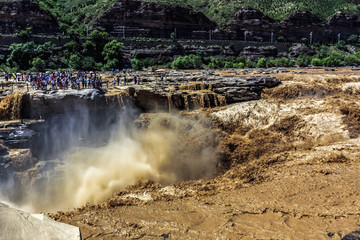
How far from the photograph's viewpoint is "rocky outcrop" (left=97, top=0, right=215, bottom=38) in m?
63.3

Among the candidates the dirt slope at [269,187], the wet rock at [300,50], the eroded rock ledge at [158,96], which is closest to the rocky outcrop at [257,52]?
the wet rock at [300,50]

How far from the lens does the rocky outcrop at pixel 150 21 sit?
63.3 m

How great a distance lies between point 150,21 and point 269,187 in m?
59.6

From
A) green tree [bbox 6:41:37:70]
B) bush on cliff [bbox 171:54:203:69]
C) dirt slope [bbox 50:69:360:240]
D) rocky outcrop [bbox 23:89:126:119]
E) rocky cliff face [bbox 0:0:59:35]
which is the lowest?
dirt slope [bbox 50:69:360:240]

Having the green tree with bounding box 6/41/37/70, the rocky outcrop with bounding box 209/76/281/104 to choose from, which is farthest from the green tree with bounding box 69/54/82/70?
the rocky outcrop with bounding box 209/76/281/104

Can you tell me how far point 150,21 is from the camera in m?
64.9

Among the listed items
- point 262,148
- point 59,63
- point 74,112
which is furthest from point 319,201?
point 59,63

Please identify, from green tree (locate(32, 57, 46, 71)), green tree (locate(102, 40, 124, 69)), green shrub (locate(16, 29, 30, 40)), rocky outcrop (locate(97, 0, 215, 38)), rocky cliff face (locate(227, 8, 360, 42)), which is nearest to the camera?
green tree (locate(32, 57, 46, 71))

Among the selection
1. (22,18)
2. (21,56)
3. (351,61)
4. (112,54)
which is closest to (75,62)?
(112,54)

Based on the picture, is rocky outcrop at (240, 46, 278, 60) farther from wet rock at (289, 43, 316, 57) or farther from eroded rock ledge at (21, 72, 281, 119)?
eroded rock ledge at (21, 72, 281, 119)

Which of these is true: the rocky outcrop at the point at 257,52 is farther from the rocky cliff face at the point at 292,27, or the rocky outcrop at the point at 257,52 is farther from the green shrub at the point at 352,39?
the green shrub at the point at 352,39

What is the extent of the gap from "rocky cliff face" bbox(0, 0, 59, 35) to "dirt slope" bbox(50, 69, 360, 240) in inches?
1948

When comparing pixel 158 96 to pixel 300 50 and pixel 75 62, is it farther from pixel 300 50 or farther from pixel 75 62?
pixel 300 50

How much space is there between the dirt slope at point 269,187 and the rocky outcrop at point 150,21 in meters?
49.1
